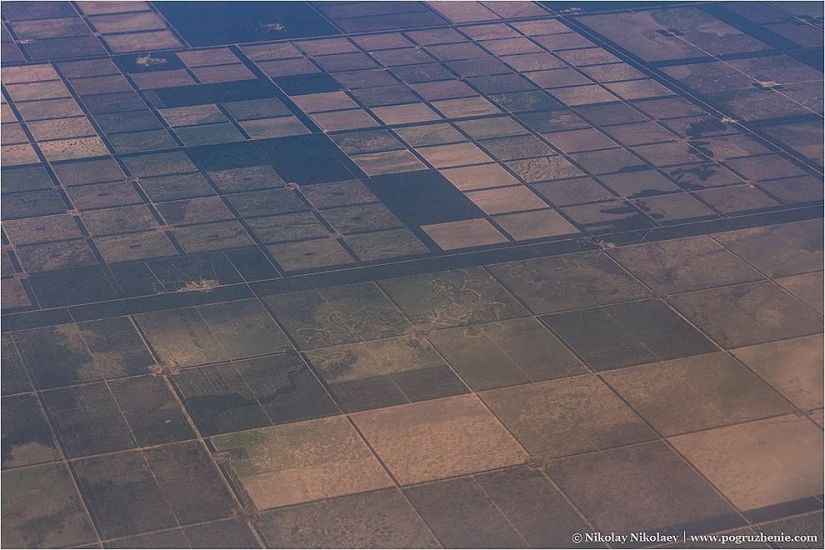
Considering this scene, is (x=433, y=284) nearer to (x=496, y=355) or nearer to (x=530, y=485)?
(x=496, y=355)

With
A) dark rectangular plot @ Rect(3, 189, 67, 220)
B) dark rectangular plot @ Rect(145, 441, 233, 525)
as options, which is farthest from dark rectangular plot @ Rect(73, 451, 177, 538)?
dark rectangular plot @ Rect(3, 189, 67, 220)

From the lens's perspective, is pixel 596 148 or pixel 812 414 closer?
pixel 812 414

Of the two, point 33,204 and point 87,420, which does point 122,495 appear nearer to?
point 87,420

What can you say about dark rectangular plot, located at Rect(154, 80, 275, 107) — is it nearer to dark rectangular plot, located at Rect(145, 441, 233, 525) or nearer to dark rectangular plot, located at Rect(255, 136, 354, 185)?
dark rectangular plot, located at Rect(255, 136, 354, 185)

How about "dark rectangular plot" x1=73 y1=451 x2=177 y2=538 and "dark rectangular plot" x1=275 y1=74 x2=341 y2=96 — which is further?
"dark rectangular plot" x1=275 y1=74 x2=341 y2=96

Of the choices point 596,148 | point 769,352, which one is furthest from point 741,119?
point 769,352

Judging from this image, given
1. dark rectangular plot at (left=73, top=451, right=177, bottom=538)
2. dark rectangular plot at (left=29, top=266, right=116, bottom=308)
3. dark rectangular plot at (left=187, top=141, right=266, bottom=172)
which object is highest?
dark rectangular plot at (left=73, top=451, right=177, bottom=538)

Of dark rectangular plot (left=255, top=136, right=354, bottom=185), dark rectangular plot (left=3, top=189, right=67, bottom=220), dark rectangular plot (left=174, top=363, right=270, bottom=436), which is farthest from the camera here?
dark rectangular plot (left=255, top=136, right=354, bottom=185)

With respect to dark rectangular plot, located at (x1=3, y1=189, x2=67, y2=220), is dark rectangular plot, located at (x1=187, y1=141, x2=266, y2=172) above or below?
above

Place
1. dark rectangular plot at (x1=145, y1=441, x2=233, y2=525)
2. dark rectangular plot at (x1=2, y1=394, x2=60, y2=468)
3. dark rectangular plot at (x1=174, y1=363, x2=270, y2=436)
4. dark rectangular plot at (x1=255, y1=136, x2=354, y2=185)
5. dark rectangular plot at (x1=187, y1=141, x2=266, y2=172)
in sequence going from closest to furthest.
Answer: dark rectangular plot at (x1=145, y1=441, x2=233, y2=525)
dark rectangular plot at (x1=2, y1=394, x2=60, y2=468)
dark rectangular plot at (x1=174, y1=363, x2=270, y2=436)
dark rectangular plot at (x1=255, y1=136, x2=354, y2=185)
dark rectangular plot at (x1=187, y1=141, x2=266, y2=172)
